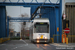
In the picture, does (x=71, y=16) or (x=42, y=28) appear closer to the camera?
(x=42, y=28)

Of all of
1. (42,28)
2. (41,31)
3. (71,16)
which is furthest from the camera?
(71,16)

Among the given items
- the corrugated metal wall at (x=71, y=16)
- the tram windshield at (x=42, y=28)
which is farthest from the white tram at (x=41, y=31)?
the corrugated metal wall at (x=71, y=16)

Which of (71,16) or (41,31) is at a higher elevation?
(71,16)

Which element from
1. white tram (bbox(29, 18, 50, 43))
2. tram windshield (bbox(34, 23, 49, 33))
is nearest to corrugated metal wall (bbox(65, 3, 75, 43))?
white tram (bbox(29, 18, 50, 43))

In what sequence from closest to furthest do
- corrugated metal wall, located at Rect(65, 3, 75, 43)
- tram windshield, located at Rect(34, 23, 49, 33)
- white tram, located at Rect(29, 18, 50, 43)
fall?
white tram, located at Rect(29, 18, 50, 43) < tram windshield, located at Rect(34, 23, 49, 33) < corrugated metal wall, located at Rect(65, 3, 75, 43)

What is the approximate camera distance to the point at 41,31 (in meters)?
27.4

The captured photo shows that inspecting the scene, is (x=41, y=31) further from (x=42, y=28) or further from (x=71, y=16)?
(x=71, y=16)

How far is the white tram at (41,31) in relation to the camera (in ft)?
88.8

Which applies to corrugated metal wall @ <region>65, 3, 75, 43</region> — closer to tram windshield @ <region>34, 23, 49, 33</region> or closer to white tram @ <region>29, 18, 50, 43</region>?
white tram @ <region>29, 18, 50, 43</region>

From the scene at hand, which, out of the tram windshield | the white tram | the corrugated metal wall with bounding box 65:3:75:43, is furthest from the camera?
the corrugated metal wall with bounding box 65:3:75:43

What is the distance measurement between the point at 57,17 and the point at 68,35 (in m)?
3.50

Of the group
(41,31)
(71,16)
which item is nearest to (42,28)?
(41,31)

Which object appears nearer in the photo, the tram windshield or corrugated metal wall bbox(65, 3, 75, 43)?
the tram windshield

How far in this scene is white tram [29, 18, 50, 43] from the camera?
27.1 m
